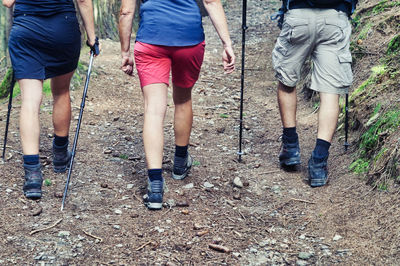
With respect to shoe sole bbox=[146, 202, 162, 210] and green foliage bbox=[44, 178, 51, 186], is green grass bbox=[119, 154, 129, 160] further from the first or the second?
shoe sole bbox=[146, 202, 162, 210]

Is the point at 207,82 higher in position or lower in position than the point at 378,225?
lower

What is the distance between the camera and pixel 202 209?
4.43m

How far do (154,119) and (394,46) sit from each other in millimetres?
3048

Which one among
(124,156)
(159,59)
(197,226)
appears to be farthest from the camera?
(124,156)

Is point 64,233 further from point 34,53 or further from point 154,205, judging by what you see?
point 34,53

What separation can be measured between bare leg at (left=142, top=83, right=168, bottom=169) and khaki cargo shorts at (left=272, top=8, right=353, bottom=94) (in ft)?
4.60

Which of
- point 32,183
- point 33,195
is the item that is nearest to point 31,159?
point 32,183

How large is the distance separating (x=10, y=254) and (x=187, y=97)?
2052 millimetres

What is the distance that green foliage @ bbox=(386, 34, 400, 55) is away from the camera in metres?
5.71

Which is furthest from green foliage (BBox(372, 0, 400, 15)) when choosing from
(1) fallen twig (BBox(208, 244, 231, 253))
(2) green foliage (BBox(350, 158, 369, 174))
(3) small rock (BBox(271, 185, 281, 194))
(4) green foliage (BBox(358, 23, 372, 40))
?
(1) fallen twig (BBox(208, 244, 231, 253))

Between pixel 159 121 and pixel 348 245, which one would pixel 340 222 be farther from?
pixel 159 121

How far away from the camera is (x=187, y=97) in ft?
15.7

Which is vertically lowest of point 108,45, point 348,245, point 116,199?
point 108,45

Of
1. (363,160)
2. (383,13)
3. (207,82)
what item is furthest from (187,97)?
(207,82)
